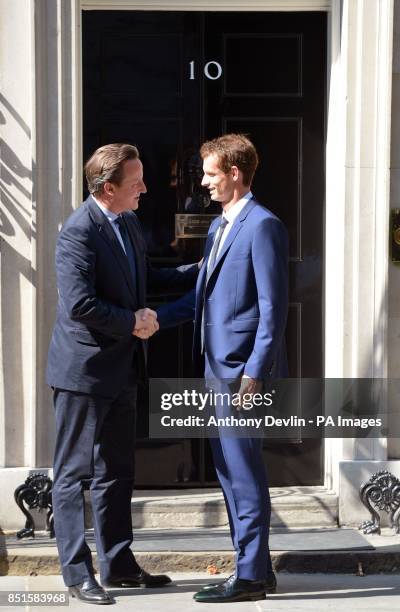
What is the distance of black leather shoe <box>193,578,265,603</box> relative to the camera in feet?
18.8

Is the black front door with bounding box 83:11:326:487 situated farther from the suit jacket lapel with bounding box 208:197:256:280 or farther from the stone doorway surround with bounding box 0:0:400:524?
the suit jacket lapel with bounding box 208:197:256:280

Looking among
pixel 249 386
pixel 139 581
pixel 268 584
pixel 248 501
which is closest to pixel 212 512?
pixel 139 581

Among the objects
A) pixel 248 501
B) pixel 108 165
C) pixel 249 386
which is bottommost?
pixel 248 501

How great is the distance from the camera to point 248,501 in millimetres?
5727

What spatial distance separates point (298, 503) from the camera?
23.3ft

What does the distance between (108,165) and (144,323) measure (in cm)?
73

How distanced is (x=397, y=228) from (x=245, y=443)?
1.83 meters

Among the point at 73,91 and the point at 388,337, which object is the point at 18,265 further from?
the point at 388,337

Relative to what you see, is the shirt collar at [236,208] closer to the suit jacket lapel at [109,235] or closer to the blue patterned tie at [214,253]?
the blue patterned tie at [214,253]

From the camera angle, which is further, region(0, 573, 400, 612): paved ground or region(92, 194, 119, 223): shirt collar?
region(92, 194, 119, 223): shirt collar

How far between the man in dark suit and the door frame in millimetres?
1158

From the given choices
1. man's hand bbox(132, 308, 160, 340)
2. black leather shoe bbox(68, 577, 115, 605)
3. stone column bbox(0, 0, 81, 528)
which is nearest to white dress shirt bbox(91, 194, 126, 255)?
man's hand bbox(132, 308, 160, 340)

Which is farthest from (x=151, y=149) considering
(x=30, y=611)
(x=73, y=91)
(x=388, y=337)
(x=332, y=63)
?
(x=30, y=611)

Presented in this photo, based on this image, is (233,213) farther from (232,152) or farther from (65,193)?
(65,193)
